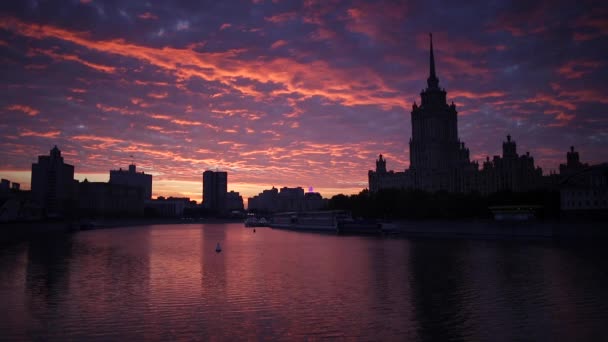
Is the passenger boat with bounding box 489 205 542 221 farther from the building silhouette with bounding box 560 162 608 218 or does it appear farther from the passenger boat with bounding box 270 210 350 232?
the passenger boat with bounding box 270 210 350 232

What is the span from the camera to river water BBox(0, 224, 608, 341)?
25516 millimetres

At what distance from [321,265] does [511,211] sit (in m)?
73.1

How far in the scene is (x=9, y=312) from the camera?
99.4 ft

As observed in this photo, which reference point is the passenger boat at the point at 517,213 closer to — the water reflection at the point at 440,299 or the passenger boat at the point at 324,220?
the passenger boat at the point at 324,220

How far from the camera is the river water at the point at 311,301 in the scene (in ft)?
83.7

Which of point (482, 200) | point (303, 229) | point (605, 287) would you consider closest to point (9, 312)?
point (605, 287)

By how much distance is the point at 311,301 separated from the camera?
111 feet

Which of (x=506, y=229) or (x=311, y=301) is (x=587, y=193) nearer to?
(x=506, y=229)

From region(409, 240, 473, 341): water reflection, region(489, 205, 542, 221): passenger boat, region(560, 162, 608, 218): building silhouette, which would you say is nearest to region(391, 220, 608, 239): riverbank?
region(489, 205, 542, 221): passenger boat

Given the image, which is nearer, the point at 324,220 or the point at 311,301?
the point at 311,301

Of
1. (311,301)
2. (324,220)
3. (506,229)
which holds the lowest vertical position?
(311,301)

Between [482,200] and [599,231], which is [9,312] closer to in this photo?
[599,231]

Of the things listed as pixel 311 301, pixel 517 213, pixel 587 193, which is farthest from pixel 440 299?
pixel 587 193

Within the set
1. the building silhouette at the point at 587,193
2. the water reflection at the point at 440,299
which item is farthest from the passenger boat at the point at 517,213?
the water reflection at the point at 440,299
